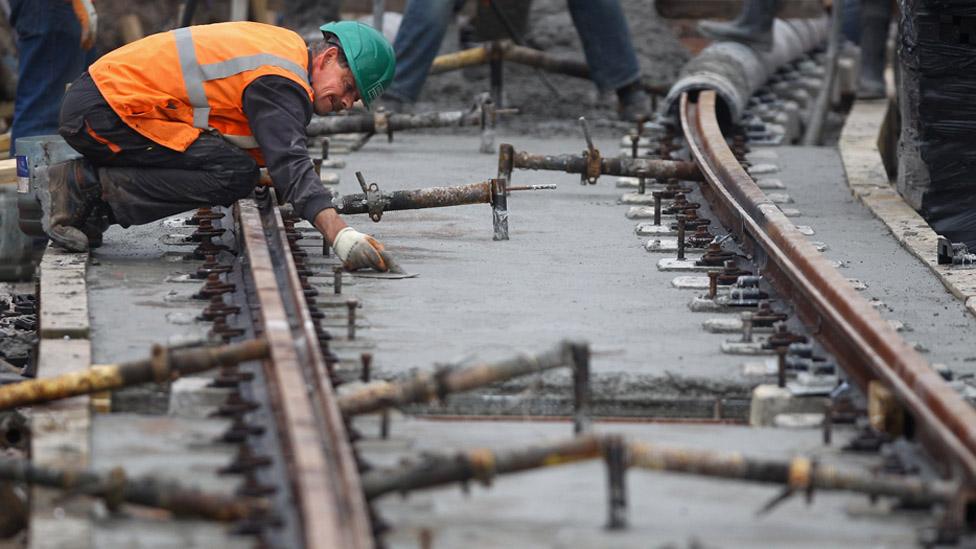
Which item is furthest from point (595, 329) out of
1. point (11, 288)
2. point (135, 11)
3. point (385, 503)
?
point (135, 11)

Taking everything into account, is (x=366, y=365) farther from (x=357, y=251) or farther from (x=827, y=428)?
(x=357, y=251)

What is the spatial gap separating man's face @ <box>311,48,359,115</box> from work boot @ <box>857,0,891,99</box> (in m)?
6.06

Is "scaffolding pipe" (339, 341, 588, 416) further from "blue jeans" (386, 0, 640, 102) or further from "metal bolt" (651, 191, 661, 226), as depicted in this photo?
"blue jeans" (386, 0, 640, 102)

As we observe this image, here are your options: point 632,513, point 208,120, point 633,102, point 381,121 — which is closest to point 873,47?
point 633,102

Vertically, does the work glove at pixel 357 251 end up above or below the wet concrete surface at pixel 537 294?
above

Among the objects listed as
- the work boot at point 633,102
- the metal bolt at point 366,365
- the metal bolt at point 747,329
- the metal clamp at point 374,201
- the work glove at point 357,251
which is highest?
the work boot at point 633,102

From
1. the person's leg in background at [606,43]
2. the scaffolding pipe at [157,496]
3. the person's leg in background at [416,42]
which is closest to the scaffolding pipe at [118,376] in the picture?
the scaffolding pipe at [157,496]

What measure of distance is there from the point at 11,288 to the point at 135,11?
9.17 metres

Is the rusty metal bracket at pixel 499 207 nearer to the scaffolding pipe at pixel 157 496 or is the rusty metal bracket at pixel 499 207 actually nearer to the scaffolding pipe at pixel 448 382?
the scaffolding pipe at pixel 448 382

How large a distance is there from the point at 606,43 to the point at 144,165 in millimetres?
4603

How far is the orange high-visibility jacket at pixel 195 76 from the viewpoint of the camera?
5785mm

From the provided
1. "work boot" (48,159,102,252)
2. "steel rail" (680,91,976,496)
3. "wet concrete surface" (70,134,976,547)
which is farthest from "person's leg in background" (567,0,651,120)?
"work boot" (48,159,102,252)

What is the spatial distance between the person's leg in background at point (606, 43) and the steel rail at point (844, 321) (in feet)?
8.61

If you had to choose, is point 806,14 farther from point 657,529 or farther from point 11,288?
point 657,529
